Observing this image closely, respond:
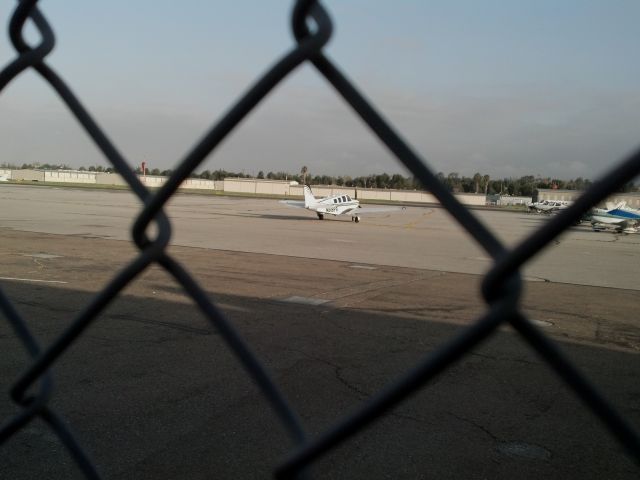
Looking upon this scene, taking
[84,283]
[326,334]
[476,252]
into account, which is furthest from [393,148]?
[476,252]

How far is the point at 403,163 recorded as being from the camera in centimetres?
80

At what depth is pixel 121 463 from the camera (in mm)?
4262

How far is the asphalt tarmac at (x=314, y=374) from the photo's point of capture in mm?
4449

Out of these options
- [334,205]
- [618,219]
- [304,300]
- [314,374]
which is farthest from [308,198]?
[314,374]

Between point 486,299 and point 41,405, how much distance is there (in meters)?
1.12

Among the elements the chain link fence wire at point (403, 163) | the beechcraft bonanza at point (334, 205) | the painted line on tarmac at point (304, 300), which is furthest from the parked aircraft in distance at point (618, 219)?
the chain link fence wire at point (403, 163)

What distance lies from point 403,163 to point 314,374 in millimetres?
5874

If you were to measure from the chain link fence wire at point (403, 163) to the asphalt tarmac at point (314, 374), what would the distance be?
0.61 feet

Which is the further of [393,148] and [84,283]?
[84,283]

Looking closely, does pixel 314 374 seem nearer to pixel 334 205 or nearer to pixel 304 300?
pixel 304 300

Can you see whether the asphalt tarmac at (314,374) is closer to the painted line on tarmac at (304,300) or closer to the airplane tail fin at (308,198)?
the painted line on tarmac at (304,300)

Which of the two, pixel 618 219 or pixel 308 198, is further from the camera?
pixel 618 219

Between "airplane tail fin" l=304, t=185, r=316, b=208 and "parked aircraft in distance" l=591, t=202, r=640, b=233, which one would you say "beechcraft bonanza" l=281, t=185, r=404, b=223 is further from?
"parked aircraft in distance" l=591, t=202, r=640, b=233

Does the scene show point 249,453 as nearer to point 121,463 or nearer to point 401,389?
point 121,463
